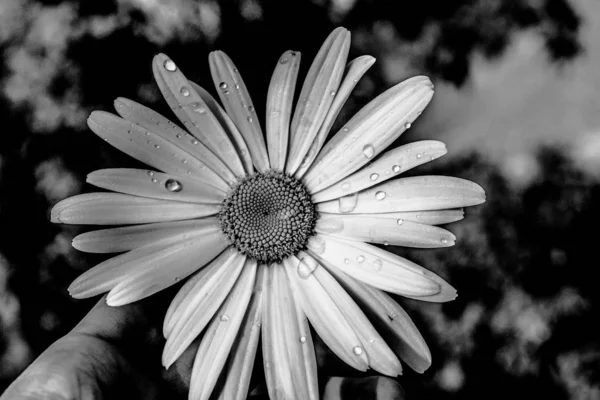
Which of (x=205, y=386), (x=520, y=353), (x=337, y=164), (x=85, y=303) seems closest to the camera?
(x=205, y=386)

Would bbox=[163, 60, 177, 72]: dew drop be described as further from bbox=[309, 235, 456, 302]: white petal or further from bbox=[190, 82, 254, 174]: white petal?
bbox=[309, 235, 456, 302]: white petal

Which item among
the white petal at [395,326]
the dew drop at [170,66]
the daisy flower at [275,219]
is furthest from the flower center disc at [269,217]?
the dew drop at [170,66]

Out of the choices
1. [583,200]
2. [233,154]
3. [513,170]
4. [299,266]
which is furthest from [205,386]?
[583,200]

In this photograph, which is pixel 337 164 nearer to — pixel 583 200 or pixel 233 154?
pixel 233 154

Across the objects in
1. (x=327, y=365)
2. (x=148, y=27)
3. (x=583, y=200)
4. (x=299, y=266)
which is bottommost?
(x=327, y=365)

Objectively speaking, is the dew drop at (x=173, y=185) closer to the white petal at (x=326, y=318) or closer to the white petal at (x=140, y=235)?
the white petal at (x=140, y=235)

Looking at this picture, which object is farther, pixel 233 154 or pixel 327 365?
pixel 327 365

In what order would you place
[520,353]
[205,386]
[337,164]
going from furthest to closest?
[520,353] → [337,164] → [205,386]

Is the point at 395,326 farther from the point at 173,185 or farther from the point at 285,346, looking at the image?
the point at 173,185

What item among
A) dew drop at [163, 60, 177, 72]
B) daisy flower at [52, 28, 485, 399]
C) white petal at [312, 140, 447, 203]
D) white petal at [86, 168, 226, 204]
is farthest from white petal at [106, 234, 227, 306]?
dew drop at [163, 60, 177, 72]
